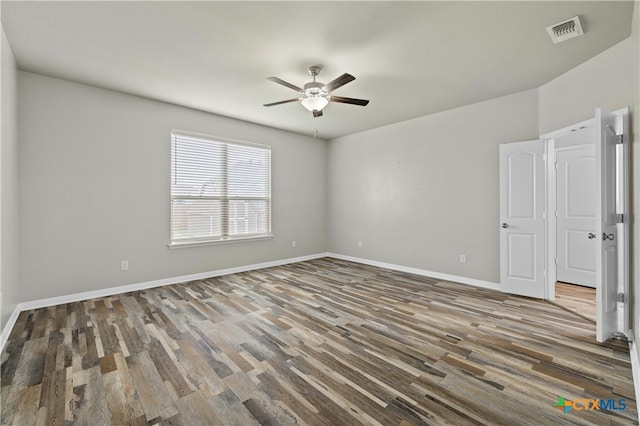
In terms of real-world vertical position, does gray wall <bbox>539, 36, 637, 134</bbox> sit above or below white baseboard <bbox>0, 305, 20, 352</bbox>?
above

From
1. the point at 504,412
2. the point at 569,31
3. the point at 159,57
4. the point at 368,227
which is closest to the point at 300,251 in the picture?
the point at 368,227

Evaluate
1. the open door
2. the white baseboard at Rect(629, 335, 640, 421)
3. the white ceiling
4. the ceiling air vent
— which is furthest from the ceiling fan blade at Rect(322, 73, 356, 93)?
the white baseboard at Rect(629, 335, 640, 421)

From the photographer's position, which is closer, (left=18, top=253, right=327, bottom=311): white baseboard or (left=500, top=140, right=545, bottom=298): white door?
(left=18, top=253, right=327, bottom=311): white baseboard

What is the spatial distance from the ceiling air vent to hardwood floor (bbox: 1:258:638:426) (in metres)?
2.82

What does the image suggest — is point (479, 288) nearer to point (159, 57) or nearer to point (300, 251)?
point (300, 251)

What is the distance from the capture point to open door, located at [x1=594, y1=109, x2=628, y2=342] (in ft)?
8.18

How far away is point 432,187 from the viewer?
4949 mm

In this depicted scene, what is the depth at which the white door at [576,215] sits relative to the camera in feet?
14.2

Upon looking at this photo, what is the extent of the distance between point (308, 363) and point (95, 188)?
370 cm

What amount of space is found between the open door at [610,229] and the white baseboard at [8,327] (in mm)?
5267

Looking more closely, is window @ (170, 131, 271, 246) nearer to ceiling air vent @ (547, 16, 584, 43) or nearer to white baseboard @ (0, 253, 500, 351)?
Answer: white baseboard @ (0, 253, 500, 351)

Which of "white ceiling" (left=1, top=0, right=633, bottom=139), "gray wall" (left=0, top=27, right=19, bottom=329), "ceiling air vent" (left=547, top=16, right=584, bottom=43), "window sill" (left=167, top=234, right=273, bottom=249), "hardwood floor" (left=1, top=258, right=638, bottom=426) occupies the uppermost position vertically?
"white ceiling" (left=1, top=0, right=633, bottom=139)

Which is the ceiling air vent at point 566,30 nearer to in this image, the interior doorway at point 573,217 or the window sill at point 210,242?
the interior doorway at point 573,217

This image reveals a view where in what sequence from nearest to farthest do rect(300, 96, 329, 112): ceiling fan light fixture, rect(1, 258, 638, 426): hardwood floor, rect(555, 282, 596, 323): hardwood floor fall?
rect(1, 258, 638, 426): hardwood floor < rect(300, 96, 329, 112): ceiling fan light fixture < rect(555, 282, 596, 323): hardwood floor
